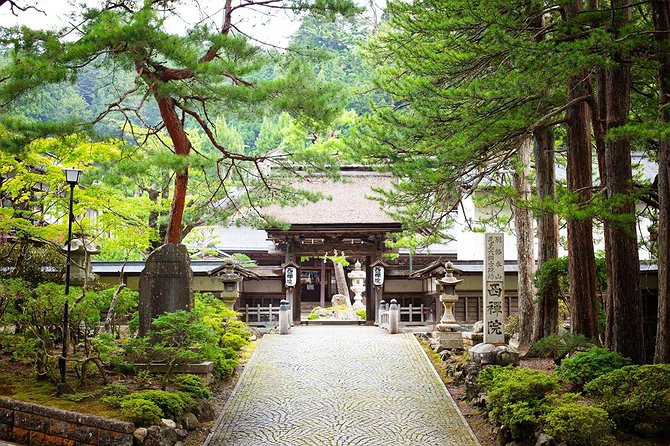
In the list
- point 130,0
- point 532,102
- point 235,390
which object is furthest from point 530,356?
point 130,0

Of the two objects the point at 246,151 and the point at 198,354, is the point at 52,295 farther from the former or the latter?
the point at 246,151

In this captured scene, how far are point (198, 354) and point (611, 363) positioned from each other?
19.8ft

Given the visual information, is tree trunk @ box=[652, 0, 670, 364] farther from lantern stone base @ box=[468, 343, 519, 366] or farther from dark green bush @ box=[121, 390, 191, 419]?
dark green bush @ box=[121, 390, 191, 419]

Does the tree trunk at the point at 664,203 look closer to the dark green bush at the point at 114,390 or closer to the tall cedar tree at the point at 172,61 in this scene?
the tall cedar tree at the point at 172,61

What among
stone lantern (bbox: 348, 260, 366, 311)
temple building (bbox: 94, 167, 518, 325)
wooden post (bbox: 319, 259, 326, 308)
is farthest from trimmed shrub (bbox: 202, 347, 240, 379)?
wooden post (bbox: 319, 259, 326, 308)

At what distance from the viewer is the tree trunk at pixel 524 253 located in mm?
14287

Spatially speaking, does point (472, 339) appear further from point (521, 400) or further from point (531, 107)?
point (521, 400)

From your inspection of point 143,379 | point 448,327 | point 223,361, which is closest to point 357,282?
point 448,327

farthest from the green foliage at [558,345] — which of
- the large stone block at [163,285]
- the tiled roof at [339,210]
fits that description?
the tiled roof at [339,210]

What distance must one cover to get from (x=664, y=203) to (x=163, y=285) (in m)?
7.85

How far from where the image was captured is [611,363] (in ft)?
29.6

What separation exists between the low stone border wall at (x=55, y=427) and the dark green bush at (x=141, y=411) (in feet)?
0.86

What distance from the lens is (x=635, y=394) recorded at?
7.48 m

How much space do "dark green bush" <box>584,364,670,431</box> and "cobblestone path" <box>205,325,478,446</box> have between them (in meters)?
1.98
